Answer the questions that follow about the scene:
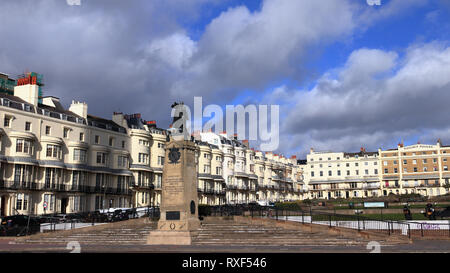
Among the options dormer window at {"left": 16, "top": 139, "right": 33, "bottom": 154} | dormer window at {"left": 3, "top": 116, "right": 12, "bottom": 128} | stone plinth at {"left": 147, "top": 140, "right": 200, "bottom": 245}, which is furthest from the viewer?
dormer window at {"left": 16, "top": 139, "right": 33, "bottom": 154}

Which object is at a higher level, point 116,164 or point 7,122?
point 7,122

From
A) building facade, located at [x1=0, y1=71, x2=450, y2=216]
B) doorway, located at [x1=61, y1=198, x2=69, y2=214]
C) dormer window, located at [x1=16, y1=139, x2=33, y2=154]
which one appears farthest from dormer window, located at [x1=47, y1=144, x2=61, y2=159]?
doorway, located at [x1=61, y1=198, x2=69, y2=214]

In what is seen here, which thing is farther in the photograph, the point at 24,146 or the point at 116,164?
the point at 116,164

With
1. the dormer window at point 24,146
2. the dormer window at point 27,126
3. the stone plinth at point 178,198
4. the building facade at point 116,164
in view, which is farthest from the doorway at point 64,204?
the stone plinth at point 178,198

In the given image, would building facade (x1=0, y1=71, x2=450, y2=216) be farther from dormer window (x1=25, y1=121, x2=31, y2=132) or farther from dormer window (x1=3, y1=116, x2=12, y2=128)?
dormer window (x1=3, y1=116, x2=12, y2=128)

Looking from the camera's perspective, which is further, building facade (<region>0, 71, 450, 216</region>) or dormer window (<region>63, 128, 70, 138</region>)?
dormer window (<region>63, 128, 70, 138</region>)

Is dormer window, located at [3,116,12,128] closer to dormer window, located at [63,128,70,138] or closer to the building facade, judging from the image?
the building facade

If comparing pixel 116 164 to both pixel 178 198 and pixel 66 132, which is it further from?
pixel 178 198

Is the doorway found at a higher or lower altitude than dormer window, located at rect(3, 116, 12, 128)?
lower

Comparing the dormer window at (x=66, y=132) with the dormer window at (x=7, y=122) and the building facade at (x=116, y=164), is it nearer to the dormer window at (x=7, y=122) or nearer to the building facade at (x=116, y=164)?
the building facade at (x=116, y=164)

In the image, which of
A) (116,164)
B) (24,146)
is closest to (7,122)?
(24,146)

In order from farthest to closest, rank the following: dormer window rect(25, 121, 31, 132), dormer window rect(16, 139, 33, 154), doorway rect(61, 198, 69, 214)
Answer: doorway rect(61, 198, 69, 214)
dormer window rect(25, 121, 31, 132)
dormer window rect(16, 139, 33, 154)

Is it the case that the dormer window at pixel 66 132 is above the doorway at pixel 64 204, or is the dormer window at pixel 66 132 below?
above
